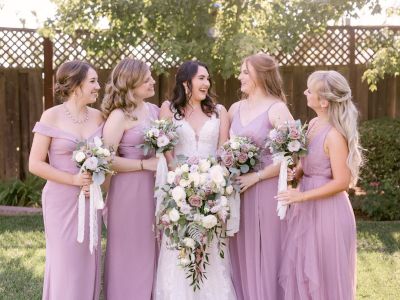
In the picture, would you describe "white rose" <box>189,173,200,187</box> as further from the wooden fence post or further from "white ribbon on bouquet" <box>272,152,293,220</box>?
the wooden fence post

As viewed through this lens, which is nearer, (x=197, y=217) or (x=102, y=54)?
(x=197, y=217)

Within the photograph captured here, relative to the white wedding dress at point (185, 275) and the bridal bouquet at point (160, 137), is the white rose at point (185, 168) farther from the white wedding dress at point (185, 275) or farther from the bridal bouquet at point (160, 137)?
the white wedding dress at point (185, 275)

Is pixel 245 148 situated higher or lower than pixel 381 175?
higher

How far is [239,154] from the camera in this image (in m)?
5.47

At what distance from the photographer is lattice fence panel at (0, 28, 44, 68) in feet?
38.9

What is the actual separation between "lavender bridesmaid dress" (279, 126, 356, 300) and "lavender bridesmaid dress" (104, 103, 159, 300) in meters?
1.14

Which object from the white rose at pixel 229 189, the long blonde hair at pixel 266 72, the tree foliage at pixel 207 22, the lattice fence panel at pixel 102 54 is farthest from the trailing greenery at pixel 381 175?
the white rose at pixel 229 189

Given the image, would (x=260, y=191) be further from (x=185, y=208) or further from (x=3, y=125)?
(x=3, y=125)

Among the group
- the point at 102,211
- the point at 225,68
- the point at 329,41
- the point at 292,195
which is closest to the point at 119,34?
the point at 225,68

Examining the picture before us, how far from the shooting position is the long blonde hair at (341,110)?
5.25 metres

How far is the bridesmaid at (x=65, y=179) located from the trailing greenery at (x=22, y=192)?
5.95m

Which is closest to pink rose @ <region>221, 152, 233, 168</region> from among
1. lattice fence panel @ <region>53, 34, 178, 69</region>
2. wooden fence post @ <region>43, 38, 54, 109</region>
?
lattice fence panel @ <region>53, 34, 178, 69</region>

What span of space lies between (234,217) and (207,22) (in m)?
4.97

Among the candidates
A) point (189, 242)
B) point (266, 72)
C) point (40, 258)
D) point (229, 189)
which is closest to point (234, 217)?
point (229, 189)
